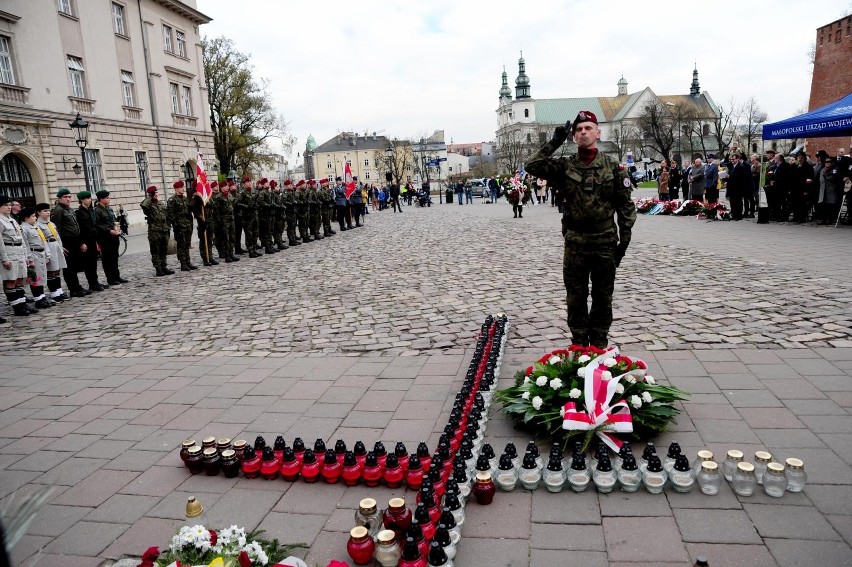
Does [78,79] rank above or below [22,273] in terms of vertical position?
above

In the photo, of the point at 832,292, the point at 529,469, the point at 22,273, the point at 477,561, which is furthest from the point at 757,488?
the point at 22,273

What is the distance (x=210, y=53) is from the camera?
48.5 m

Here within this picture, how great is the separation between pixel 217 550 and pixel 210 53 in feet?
174

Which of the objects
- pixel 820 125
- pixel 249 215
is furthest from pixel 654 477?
pixel 820 125

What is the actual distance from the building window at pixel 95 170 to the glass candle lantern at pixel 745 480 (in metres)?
31.6

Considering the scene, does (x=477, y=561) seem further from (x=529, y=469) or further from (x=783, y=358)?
(x=783, y=358)

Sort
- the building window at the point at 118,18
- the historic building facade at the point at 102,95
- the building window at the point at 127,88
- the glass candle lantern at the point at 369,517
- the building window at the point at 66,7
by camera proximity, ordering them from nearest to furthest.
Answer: the glass candle lantern at the point at 369,517 < the historic building facade at the point at 102,95 < the building window at the point at 66,7 < the building window at the point at 118,18 < the building window at the point at 127,88

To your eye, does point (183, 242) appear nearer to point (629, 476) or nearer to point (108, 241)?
point (108, 241)

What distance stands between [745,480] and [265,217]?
51.2 feet

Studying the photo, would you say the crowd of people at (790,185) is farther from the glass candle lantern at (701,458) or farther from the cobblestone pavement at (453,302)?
the glass candle lantern at (701,458)

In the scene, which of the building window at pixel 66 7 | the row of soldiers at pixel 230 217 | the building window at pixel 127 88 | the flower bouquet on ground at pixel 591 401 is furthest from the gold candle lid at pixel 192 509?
the building window at pixel 127 88

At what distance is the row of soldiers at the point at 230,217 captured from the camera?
13.8 metres

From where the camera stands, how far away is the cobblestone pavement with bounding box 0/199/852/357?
6.80 metres

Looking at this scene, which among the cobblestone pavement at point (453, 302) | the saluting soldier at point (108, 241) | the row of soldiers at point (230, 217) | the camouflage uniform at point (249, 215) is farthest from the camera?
the camouflage uniform at point (249, 215)
